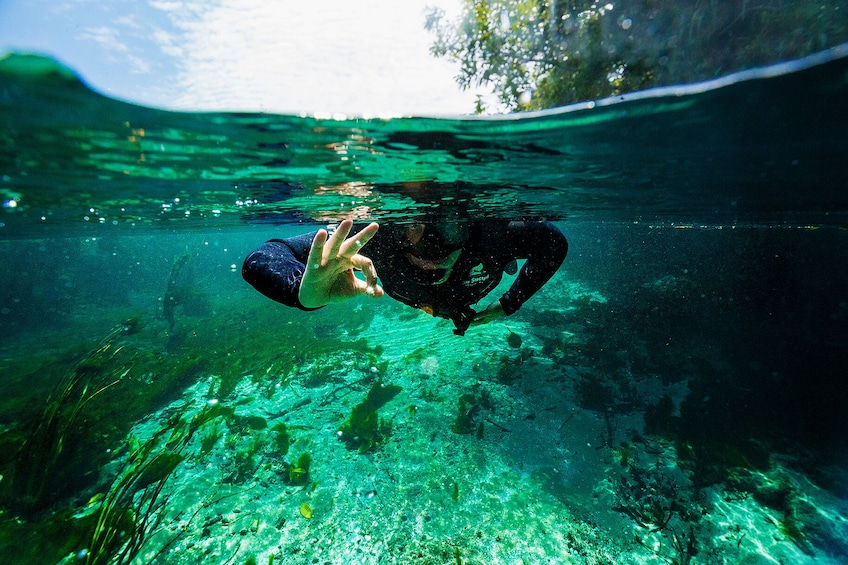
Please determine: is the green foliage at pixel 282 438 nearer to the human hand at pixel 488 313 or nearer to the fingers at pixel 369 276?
the human hand at pixel 488 313

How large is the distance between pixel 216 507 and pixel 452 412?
214 inches

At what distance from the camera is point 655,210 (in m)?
11.5

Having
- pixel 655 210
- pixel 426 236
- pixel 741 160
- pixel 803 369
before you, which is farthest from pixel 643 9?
pixel 803 369

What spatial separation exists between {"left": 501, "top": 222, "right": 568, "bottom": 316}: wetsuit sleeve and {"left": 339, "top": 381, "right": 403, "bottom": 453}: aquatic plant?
4733mm

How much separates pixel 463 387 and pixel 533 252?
6.01 m

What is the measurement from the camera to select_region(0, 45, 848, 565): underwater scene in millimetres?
4156

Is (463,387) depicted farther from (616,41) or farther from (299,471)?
(616,41)

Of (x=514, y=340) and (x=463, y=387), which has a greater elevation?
(x=514, y=340)

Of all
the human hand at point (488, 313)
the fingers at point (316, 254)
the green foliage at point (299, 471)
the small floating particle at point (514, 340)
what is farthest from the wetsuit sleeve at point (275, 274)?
the small floating particle at point (514, 340)

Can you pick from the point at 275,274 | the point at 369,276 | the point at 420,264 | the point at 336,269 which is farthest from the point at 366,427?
the point at 336,269

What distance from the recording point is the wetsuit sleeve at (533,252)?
4.73 metres

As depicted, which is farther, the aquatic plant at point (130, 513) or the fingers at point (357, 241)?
the aquatic plant at point (130, 513)

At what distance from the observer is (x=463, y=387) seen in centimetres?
973

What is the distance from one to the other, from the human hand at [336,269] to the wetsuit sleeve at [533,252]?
2.57 meters
